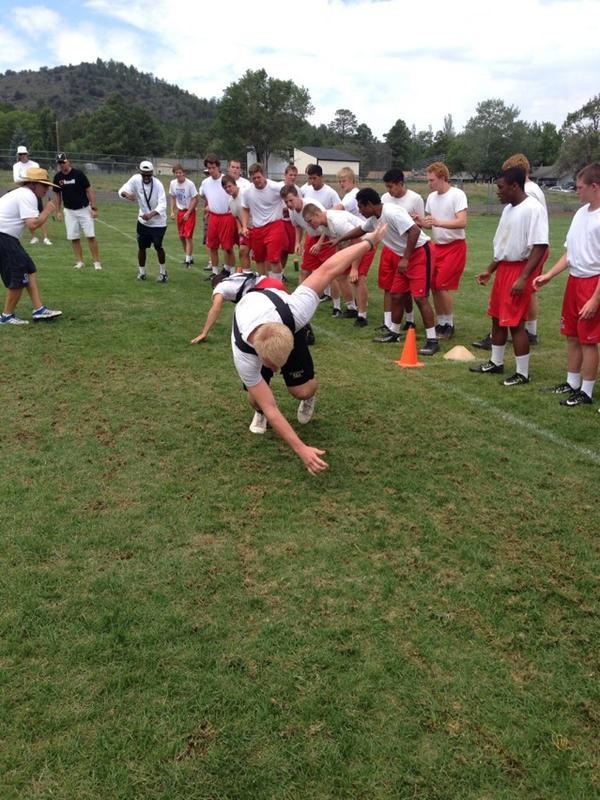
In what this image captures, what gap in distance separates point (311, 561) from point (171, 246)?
15.4 metres

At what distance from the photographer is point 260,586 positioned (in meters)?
3.13

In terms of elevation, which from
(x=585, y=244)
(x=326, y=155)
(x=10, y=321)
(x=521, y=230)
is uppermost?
(x=326, y=155)

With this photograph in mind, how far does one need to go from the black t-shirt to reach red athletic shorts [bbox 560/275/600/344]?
889 cm

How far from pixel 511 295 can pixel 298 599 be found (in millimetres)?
4020

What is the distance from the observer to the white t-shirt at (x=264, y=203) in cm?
935

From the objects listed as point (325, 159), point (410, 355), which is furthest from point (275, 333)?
point (325, 159)

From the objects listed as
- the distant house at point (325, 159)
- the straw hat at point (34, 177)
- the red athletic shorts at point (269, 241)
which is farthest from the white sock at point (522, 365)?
the distant house at point (325, 159)

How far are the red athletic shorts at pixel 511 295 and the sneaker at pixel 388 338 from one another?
194 cm

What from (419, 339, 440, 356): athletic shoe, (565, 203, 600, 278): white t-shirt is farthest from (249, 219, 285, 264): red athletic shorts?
(565, 203, 600, 278): white t-shirt

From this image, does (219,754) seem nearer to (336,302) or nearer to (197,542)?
(197,542)

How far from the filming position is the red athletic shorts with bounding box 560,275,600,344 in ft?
17.5

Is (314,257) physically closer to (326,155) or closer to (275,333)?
(275,333)

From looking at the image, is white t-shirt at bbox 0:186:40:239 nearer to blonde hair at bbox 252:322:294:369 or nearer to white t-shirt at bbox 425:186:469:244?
white t-shirt at bbox 425:186:469:244

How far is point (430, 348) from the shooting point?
24.1 ft
